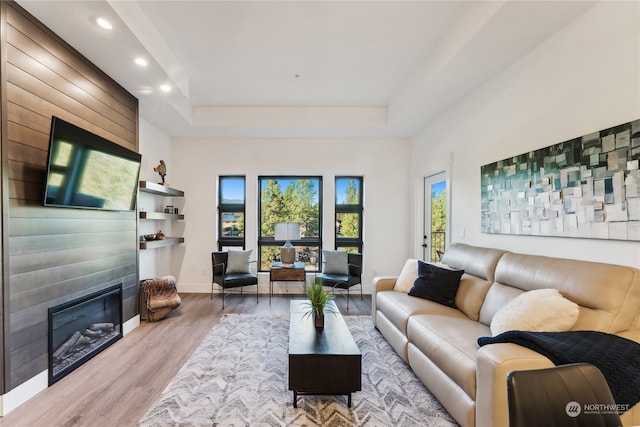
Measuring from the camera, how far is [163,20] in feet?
8.91

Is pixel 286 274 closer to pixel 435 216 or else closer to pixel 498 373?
pixel 435 216

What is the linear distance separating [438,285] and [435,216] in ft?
6.11

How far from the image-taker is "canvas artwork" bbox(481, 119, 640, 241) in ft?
6.09

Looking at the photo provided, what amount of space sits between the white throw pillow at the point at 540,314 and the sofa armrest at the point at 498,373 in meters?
0.32

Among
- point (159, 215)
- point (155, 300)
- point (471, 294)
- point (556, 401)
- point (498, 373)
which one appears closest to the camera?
point (556, 401)

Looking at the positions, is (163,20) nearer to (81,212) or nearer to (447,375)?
(81,212)

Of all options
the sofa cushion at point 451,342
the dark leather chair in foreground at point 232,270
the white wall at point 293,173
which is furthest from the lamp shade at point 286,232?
the sofa cushion at point 451,342

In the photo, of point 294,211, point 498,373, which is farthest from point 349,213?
point 498,373

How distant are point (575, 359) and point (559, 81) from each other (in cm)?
205

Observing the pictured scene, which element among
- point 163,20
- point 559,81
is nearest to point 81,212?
point 163,20

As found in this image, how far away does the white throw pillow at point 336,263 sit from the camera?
4891 mm

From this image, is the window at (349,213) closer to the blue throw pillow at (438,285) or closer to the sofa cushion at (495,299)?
the blue throw pillow at (438,285)

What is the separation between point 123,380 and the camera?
2.50 meters

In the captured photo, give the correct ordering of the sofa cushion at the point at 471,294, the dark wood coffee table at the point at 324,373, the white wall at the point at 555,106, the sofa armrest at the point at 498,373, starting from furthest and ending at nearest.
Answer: the sofa cushion at the point at 471,294, the dark wood coffee table at the point at 324,373, the white wall at the point at 555,106, the sofa armrest at the point at 498,373
